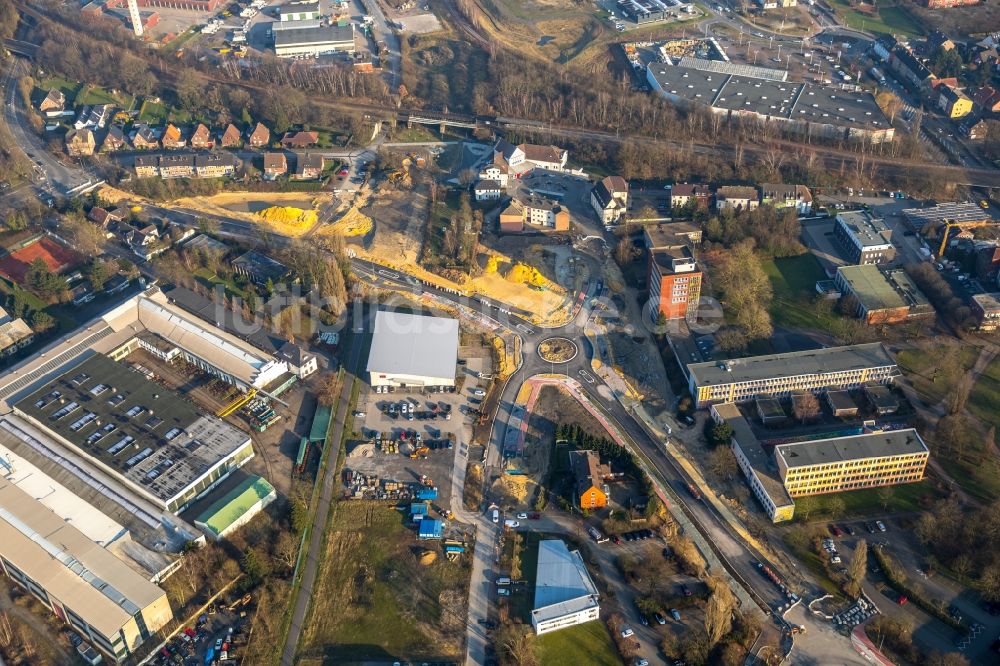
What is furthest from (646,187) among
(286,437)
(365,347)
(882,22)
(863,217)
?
(882,22)

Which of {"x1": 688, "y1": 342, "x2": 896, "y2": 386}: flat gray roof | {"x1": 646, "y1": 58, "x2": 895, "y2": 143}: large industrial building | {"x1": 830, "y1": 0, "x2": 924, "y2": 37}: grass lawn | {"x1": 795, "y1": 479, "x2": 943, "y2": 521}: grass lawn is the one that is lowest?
{"x1": 795, "y1": 479, "x2": 943, "y2": 521}: grass lawn

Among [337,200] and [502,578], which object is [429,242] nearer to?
[337,200]

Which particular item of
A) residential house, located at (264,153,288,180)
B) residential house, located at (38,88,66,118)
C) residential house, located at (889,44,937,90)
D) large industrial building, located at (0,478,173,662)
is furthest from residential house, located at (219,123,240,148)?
residential house, located at (889,44,937,90)

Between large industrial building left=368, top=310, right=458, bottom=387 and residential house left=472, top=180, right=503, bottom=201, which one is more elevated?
residential house left=472, top=180, right=503, bottom=201

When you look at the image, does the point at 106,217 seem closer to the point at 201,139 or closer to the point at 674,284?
the point at 201,139

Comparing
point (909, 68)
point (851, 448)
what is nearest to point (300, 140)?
point (851, 448)

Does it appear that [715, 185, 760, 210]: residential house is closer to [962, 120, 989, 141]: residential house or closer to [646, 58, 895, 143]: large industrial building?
[646, 58, 895, 143]: large industrial building
